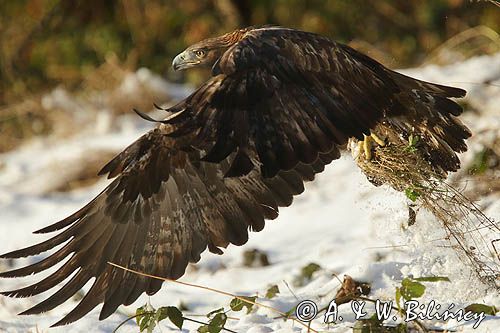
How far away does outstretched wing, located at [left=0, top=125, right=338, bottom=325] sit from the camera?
4.31 metres

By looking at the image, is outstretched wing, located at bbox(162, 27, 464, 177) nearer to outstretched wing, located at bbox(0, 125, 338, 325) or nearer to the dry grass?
the dry grass

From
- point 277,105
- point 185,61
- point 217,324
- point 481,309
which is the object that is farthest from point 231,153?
point 481,309

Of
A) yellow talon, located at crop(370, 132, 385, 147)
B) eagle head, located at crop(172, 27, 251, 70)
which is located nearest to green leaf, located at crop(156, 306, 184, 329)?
yellow talon, located at crop(370, 132, 385, 147)

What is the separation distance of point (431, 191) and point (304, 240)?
2.57m

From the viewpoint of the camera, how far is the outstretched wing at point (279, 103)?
3.74m

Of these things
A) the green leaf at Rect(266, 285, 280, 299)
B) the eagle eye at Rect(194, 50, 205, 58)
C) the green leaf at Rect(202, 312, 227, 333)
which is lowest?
the green leaf at Rect(202, 312, 227, 333)

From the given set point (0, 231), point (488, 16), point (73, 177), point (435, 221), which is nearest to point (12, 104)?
point (73, 177)

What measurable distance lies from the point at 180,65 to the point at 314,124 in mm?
1115

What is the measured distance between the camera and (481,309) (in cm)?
396

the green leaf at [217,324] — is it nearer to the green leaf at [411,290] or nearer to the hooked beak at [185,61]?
the green leaf at [411,290]

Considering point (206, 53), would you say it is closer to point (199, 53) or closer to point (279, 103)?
point (199, 53)

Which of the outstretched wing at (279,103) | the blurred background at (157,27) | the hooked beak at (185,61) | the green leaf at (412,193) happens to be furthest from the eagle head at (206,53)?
the blurred background at (157,27)

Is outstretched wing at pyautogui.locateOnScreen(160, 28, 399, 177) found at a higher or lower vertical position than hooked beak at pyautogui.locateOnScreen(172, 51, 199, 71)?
lower

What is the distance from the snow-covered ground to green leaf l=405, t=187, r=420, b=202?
0.99 feet
